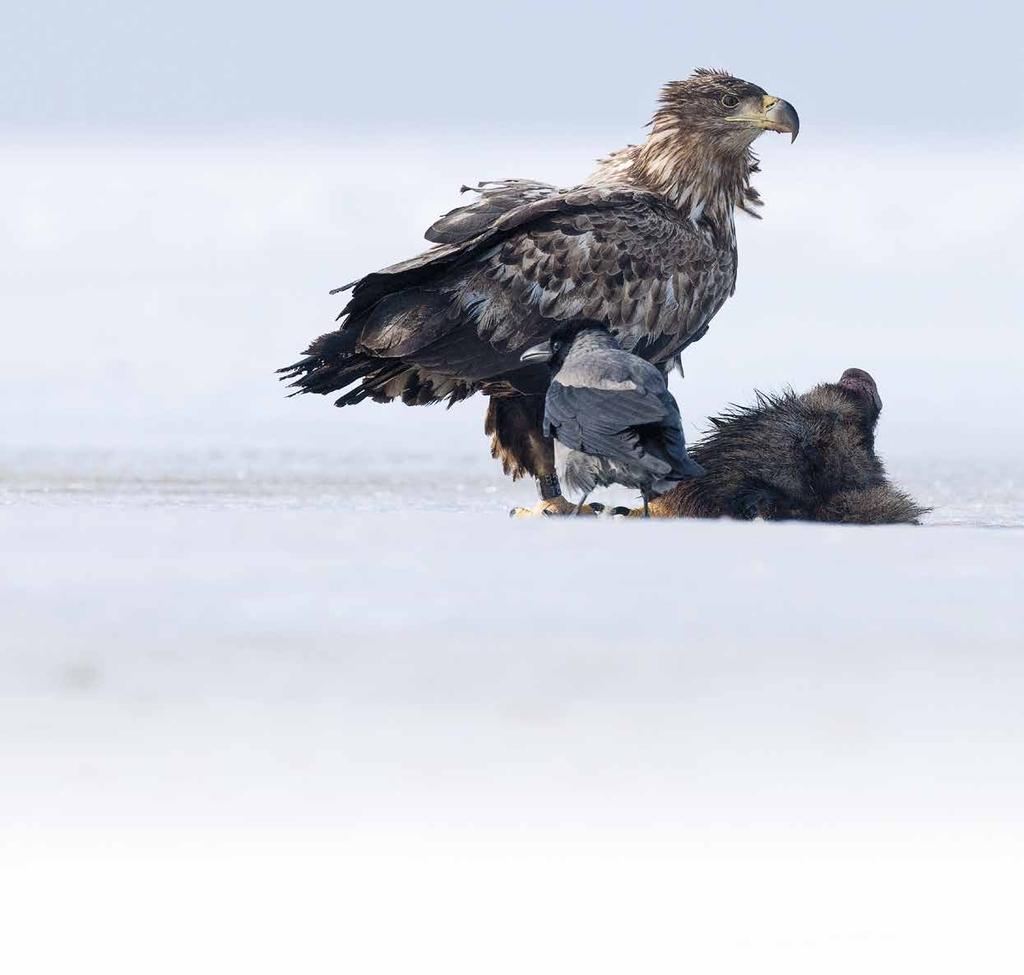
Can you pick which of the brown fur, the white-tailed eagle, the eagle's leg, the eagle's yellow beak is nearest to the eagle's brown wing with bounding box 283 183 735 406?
the white-tailed eagle

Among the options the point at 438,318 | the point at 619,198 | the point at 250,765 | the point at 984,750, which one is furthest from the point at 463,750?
the point at 619,198

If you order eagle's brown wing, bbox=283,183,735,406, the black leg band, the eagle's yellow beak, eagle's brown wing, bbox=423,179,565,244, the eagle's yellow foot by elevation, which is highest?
the eagle's yellow beak

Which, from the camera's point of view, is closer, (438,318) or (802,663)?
(802,663)

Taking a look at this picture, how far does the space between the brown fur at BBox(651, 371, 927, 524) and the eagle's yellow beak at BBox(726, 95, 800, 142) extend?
109 centimetres

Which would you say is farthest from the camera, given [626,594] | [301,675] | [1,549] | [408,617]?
[1,549]

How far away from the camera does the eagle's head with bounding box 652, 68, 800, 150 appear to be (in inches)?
283

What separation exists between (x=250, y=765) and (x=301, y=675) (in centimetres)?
51

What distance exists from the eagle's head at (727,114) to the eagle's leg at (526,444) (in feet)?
4.37

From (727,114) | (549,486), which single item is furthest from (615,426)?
(727,114)

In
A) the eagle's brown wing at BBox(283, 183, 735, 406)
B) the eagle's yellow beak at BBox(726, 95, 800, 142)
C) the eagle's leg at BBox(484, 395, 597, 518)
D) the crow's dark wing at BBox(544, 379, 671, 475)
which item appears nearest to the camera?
the crow's dark wing at BBox(544, 379, 671, 475)

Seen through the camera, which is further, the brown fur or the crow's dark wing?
the brown fur

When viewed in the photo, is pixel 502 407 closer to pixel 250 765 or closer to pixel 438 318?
pixel 438 318

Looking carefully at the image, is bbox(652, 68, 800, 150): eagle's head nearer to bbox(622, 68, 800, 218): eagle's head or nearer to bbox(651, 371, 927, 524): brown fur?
bbox(622, 68, 800, 218): eagle's head

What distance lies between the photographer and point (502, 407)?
7.04m
